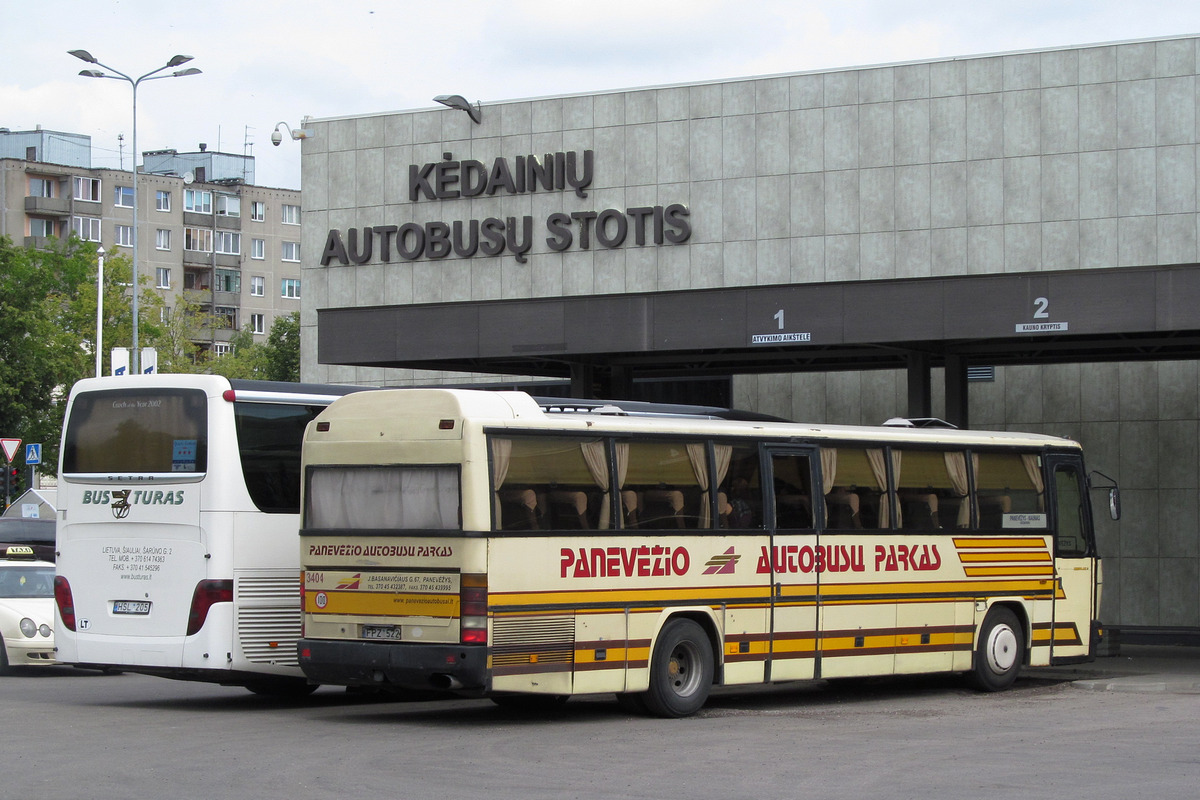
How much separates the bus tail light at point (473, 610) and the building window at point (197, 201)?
96.3 meters

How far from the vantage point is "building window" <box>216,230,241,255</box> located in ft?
354

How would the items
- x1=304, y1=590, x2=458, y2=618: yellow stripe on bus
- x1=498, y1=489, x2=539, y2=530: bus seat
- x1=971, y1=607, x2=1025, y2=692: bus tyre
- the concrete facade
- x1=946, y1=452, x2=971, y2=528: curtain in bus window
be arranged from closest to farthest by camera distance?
x1=304, y1=590, x2=458, y2=618: yellow stripe on bus, x1=498, y1=489, x2=539, y2=530: bus seat, x1=946, y1=452, x2=971, y2=528: curtain in bus window, x1=971, y1=607, x2=1025, y2=692: bus tyre, the concrete facade

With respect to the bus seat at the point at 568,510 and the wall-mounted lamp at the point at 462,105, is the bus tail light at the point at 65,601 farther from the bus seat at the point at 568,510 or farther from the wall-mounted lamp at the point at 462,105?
the wall-mounted lamp at the point at 462,105

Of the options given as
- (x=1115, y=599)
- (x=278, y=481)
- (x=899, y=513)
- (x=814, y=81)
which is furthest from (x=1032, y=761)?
(x=814, y=81)

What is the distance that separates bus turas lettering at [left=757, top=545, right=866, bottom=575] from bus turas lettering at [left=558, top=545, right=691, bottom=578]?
1.14 m

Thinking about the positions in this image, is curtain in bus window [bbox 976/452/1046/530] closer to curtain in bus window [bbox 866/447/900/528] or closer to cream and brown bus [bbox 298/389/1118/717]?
cream and brown bus [bbox 298/389/1118/717]

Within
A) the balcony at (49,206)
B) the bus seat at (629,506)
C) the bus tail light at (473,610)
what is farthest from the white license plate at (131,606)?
the balcony at (49,206)

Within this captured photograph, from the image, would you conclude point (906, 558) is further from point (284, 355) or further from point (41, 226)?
point (41, 226)

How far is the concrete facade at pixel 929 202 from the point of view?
82.1ft

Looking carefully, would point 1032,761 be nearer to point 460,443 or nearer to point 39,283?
point 460,443

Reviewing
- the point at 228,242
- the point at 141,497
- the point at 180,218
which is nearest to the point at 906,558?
the point at 141,497

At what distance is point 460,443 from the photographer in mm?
13859

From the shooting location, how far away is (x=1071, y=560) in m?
19.6

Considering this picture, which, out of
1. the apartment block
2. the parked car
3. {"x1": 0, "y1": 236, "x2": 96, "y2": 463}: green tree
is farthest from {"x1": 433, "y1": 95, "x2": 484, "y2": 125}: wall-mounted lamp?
the apartment block
